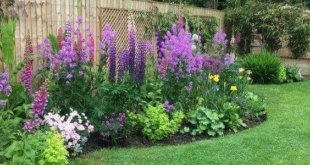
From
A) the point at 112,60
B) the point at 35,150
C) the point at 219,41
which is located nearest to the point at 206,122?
the point at 112,60

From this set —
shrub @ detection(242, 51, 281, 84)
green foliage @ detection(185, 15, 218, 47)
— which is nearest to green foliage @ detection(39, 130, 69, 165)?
→ green foliage @ detection(185, 15, 218, 47)

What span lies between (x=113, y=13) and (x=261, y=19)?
698 centimetres

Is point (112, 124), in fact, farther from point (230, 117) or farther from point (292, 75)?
point (292, 75)

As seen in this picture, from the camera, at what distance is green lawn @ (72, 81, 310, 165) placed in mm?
4227

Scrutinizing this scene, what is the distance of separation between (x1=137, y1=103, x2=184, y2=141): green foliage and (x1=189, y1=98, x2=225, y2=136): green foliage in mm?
459

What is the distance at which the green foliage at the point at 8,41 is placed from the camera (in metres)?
4.03

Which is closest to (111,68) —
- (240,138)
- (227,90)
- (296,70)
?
(240,138)

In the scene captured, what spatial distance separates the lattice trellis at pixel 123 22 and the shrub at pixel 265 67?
373cm

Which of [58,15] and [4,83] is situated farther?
[58,15]

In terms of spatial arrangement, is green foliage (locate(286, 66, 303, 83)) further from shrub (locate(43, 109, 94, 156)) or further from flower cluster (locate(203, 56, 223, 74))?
shrub (locate(43, 109, 94, 156))

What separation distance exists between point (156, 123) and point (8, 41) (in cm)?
214

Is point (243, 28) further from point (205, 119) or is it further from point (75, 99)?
point (75, 99)

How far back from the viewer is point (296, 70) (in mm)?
11219

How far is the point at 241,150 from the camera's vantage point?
461cm
